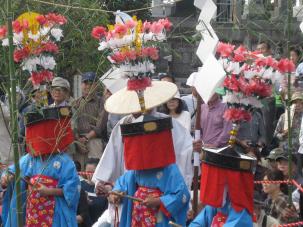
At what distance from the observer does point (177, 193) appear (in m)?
5.82

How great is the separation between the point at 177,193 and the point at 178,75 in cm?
918

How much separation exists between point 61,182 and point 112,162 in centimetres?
49

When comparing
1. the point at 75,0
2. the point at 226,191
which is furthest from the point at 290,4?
the point at 75,0

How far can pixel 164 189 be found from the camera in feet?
19.2

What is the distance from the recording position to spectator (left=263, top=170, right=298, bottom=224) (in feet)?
19.2

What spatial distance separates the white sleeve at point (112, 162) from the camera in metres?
6.50

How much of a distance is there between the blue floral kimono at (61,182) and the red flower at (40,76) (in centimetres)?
147

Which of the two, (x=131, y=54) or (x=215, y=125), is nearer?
(x=131, y=54)

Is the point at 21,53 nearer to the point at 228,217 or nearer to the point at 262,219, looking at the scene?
the point at 228,217

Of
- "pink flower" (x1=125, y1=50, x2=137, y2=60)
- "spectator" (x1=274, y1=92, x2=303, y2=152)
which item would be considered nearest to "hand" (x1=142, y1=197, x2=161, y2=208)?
"pink flower" (x1=125, y1=50, x2=137, y2=60)

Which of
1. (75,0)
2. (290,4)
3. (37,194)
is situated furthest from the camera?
(37,194)

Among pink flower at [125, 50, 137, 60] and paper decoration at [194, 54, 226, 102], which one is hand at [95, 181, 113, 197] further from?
paper decoration at [194, 54, 226, 102]

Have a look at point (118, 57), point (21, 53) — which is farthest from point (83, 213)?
point (21, 53)

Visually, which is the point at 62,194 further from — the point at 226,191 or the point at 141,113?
the point at 226,191
